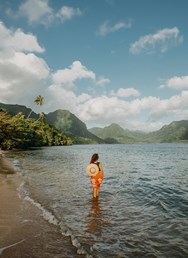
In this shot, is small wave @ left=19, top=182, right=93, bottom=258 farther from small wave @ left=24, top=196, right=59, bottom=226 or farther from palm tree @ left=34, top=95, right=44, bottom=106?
palm tree @ left=34, top=95, right=44, bottom=106

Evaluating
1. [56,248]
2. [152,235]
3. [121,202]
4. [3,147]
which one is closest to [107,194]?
[121,202]

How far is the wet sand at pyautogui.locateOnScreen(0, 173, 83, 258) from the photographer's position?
7.72 m

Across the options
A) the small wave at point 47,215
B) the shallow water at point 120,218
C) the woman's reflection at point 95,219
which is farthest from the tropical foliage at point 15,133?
the woman's reflection at point 95,219

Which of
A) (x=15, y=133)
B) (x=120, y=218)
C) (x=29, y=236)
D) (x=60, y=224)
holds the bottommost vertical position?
(x=120, y=218)

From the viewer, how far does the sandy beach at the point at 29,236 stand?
7.74 metres

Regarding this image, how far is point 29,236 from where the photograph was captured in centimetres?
895

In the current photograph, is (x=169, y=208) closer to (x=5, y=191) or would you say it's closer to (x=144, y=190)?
(x=144, y=190)

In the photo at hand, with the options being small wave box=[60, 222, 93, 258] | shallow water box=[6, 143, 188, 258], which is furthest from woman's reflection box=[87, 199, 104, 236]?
small wave box=[60, 222, 93, 258]

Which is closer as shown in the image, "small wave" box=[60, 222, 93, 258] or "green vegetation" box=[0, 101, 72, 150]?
"small wave" box=[60, 222, 93, 258]

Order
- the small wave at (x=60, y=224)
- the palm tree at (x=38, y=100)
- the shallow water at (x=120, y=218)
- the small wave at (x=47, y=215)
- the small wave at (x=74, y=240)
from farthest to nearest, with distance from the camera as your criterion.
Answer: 1. the palm tree at (x=38, y=100)
2. the small wave at (x=47, y=215)
3. the shallow water at (x=120, y=218)
4. the small wave at (x=60, y=224)
5. the small wave at (x=74, y=240)

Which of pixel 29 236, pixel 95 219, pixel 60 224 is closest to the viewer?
pixel 29 236

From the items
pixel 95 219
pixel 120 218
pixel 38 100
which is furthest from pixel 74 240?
pixel 38 100

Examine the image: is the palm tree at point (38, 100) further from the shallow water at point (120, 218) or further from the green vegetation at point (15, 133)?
the shallow water at point (120, 218)

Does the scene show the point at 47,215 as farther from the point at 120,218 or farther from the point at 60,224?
the point at 120,218
